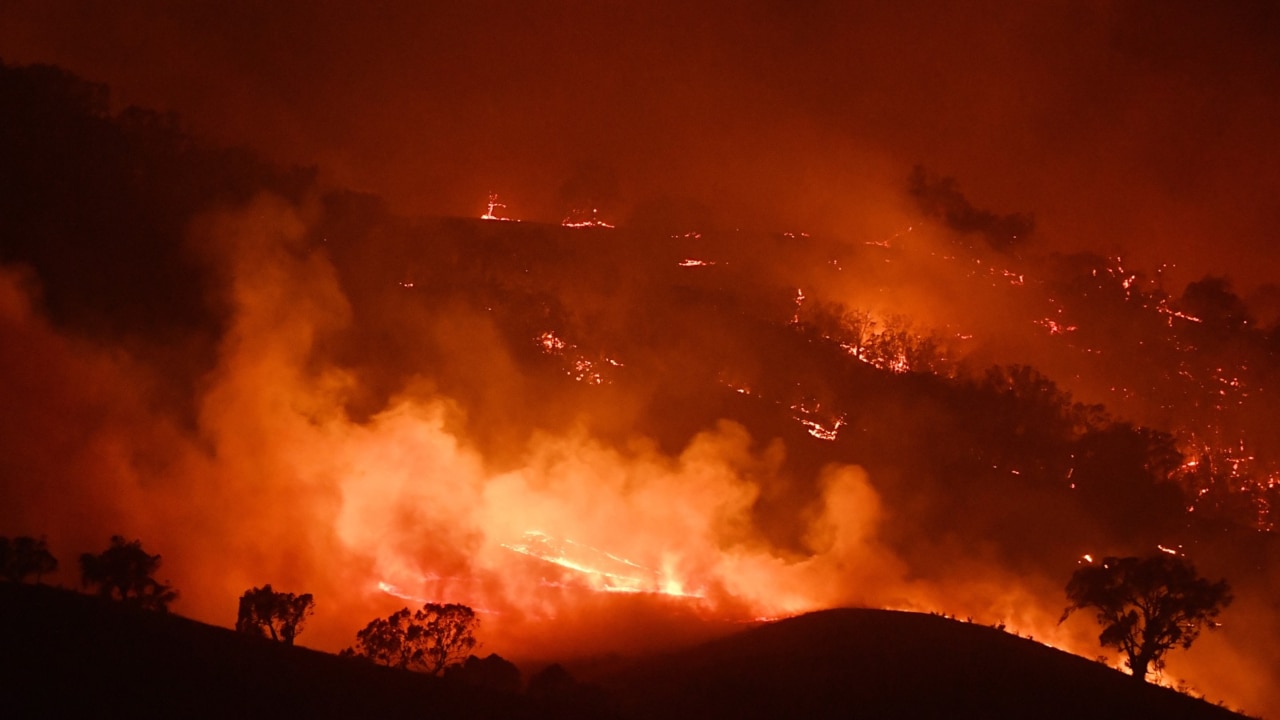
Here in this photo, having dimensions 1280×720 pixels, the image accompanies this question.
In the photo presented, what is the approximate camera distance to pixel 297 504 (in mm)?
55812

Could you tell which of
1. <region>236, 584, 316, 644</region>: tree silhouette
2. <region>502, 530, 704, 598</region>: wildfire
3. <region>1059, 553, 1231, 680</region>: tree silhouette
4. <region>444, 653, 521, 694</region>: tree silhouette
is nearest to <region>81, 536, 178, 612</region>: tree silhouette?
<region>236, 584, 316, 644</region>: tree silhouette

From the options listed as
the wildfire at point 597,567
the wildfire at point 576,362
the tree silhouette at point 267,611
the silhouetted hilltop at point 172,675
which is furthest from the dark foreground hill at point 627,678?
the wildfire at point 576,362

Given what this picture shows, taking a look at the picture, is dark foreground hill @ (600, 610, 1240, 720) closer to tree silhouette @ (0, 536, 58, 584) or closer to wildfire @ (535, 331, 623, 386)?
tree silhouette @ (0, 536, 58, 584)

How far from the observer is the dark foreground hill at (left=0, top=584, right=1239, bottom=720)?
2191cm

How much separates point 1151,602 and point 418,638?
97.0ft

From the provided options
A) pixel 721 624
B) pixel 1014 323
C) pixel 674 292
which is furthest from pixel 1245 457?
pixel 721 624

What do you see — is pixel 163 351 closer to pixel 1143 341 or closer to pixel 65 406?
pixel 65 406

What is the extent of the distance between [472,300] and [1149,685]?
57976 mm

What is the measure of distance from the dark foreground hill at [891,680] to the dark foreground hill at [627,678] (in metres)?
0.07

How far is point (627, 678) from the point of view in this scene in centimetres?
3853

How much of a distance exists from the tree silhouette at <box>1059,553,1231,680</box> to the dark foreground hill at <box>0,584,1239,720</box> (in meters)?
5.34

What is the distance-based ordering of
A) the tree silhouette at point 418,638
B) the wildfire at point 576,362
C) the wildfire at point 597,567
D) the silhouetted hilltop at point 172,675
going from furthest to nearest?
the wildfire at point 576,362, the wildfire at point 597,567, the tree silhouette at point 418,638, the silhouetted hilltop at point 172,675

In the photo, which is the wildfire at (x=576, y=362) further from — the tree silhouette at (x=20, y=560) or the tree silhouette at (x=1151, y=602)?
the tree silhouette at (x=20, y=560)

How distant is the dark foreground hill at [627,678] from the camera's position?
2191 centimetres
